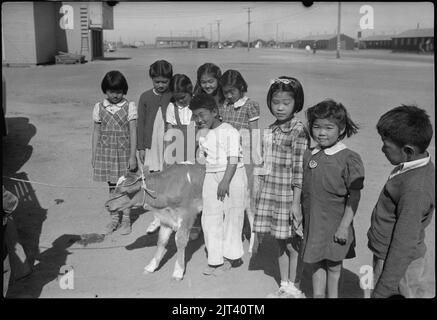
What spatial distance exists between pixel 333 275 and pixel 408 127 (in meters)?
1.10

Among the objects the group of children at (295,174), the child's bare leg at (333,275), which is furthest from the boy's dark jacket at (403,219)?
the child's bare leg at (333,275)

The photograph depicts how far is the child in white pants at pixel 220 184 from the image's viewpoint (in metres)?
3.13

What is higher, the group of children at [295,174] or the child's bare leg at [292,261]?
the group of children at [295,174]

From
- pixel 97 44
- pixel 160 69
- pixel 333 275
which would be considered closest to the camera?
pixel 333 275

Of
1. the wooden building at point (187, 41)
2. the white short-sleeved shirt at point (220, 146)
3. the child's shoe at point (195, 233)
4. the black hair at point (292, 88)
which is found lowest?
the child's shoe at point (195, 233)

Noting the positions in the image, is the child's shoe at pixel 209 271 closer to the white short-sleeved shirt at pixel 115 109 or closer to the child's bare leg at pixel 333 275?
the child's bare leg at pixel 333 275

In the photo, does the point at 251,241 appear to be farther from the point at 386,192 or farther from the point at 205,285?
the point at 386,192

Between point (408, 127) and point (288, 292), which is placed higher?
point (408, 127)

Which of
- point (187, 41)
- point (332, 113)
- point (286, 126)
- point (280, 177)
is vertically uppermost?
point (187, 41)

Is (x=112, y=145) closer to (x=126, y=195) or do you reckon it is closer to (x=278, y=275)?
(x=126, y=195)

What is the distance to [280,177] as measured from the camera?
2947 millimetres

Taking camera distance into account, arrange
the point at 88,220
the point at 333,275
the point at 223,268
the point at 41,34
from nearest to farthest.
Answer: the point at 333,275 < the point at 223,268 < the point at 88,220 < the point at 41,34

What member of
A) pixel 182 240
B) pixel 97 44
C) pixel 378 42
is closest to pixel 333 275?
pixel 182 240

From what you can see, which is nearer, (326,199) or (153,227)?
(326,199)
